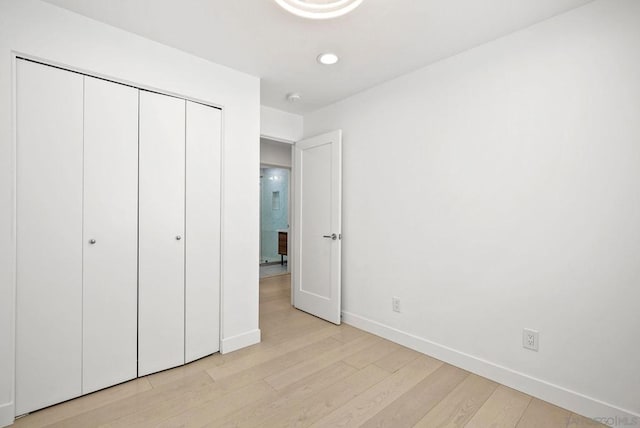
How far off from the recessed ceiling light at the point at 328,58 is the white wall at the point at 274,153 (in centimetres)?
257

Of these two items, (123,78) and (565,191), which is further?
(123,78)

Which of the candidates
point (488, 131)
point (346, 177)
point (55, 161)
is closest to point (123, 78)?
point (55, 161)

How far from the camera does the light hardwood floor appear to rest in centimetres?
172

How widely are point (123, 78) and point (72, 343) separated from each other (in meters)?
1.82

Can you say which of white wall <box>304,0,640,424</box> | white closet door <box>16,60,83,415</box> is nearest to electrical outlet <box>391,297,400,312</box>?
white wall <box>304,0,640,424</box>

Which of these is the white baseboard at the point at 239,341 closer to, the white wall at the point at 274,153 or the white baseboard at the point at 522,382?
the white baseboard at the point at 522,382

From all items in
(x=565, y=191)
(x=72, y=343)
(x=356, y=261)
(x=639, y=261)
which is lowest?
(x=72, y=343)

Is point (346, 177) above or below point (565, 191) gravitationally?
above

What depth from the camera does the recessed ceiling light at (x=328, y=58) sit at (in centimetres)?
235

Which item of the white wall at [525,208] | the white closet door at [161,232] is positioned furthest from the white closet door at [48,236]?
the white wall at [525,208]

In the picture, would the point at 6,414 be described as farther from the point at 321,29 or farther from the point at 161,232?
the point at 321,29

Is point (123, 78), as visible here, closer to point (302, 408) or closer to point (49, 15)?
point (49, 15)

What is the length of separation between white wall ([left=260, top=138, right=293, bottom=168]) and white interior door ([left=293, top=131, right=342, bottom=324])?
130 cm

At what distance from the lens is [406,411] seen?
5.95 ft
